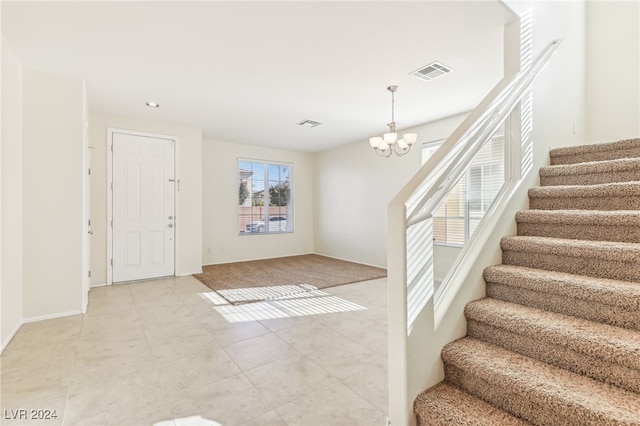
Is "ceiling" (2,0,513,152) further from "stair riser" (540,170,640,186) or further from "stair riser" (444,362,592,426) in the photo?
"stair riser" (444,362,592,426)

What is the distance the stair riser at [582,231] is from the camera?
1.64 meters

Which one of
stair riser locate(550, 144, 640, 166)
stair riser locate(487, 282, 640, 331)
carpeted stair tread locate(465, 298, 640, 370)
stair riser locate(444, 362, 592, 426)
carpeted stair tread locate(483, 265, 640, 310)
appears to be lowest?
stair riser locate(444, 362, 592, 426)

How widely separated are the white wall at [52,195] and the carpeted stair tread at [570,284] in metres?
4.07

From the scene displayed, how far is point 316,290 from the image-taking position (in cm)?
438

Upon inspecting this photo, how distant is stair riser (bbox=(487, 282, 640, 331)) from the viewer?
1314mm

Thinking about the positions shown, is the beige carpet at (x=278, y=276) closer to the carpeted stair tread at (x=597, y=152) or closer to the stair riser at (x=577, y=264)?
the stair riser at (x=577, y=264)

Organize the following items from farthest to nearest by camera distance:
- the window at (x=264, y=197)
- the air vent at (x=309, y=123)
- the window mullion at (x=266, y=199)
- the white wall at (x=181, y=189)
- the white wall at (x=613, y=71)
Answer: the window mullion at (x=266, y=199) < the window at (x=264, y=197) < the air vent at (x=309, y=123) < the white wall at (x=181, y=189) < the white wall at (x=613, y=71)

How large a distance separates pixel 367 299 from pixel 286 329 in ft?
4.53

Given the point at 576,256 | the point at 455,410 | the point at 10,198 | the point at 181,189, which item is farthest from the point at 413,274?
the point at 181,189

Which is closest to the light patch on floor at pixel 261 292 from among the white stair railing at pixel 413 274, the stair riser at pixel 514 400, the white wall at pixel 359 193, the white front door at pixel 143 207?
the white front door at pixel 143 207

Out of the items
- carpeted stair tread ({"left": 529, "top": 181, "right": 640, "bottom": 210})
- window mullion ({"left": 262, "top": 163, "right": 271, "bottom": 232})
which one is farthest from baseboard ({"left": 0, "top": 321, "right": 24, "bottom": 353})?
window mullion ({"left": 262, "top": 163, "right": 271, "bottom": 232})

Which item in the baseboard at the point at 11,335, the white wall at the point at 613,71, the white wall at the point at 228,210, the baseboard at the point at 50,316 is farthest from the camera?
the white wall at the point at 228,210

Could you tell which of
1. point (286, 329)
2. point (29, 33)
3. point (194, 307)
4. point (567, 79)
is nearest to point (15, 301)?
point (194, 307)

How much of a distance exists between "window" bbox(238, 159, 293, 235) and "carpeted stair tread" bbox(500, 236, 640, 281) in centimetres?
569
